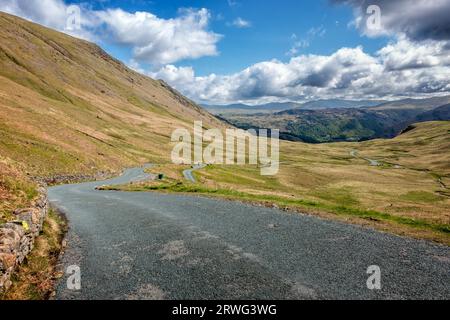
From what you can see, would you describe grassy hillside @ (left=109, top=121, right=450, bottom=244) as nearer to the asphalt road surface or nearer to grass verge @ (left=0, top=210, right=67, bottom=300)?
the asphalt road surface

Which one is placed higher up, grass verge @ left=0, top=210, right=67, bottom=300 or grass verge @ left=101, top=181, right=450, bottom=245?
grass verge @ left=101, top=181, right=450, bottom=245

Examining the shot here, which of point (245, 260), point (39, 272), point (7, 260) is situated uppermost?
point (7, 260)

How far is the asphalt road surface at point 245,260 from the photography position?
13539 millimetres

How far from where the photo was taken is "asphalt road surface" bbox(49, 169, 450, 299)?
13.5 metres

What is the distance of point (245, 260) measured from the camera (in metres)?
16.7

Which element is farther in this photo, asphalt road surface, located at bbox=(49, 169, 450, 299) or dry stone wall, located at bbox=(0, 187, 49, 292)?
dry stone wall, located at bbox=(0, 187, 49, 292)

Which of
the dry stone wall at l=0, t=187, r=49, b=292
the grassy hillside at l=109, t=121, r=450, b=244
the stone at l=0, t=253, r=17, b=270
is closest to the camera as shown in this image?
the stone at l=0, t=253, r=17, b=270

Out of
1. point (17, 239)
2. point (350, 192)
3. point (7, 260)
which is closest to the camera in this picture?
point (7, 260)

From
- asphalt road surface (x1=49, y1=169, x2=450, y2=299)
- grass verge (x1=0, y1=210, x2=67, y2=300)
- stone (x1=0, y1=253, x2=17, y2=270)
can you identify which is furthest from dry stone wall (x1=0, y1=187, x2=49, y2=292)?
asphalt road surface (x1=49, y1=169, x2=450, y2=299)

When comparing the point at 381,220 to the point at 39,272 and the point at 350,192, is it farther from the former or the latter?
the point at 350,192

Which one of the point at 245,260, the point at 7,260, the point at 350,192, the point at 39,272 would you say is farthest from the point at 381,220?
the point at 350,192

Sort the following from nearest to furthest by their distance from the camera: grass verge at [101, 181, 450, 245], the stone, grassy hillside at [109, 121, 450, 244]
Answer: the stone
grass verge at [101, 181, 450, 245]
grassy hillside at [109, 121, 450, 244]
